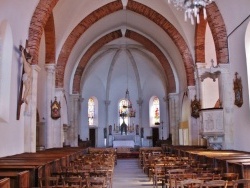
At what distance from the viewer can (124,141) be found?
1107 inches

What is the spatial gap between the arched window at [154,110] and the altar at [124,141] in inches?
109

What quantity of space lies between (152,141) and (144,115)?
8.49 feet

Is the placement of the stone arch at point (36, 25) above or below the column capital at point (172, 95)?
above

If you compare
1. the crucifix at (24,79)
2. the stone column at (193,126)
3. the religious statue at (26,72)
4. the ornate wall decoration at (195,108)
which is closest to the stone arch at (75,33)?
the stone column at (193,126)

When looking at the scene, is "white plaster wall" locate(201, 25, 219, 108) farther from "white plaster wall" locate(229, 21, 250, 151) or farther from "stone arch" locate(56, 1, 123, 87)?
"stone arch" locate(56, 1, 123, 87)

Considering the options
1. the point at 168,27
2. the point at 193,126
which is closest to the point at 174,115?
the point at 193,126

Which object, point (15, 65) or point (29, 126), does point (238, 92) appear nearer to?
point (29, 126)

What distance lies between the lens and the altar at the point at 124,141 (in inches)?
1094

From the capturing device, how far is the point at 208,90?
16.9m

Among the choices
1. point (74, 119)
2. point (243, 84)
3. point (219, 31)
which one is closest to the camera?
point (243, 84)

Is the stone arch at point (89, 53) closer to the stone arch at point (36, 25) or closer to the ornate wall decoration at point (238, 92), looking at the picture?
the stone arch at point (36, 25)

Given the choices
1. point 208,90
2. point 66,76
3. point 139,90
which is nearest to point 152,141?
point 139,90

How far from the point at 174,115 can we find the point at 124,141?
20.4ft

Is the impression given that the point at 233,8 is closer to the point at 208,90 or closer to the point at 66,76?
the point at 208,90
